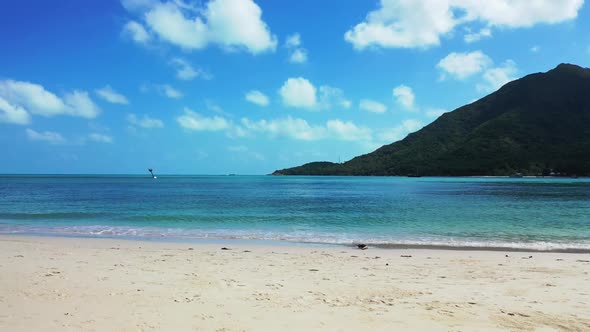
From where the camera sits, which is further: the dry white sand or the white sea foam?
the white sea foam

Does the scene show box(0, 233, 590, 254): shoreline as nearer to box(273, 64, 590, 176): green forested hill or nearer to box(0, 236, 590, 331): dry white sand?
box(0, 236, 590, 331): dry white sand

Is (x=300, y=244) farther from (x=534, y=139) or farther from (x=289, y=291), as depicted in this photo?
(x=534, y=139)

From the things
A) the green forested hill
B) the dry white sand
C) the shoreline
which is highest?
the green forested hill

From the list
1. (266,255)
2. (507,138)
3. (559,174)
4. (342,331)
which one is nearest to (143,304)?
(342,331)

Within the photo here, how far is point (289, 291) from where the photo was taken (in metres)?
9.16

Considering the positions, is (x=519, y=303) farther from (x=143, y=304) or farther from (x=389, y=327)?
(x=143, y=304)

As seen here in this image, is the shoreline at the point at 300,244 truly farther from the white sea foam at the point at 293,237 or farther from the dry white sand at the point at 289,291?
the dry white sand at the point at 289,291

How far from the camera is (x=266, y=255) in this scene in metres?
14.7

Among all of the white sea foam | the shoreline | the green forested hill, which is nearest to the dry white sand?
the shoreline

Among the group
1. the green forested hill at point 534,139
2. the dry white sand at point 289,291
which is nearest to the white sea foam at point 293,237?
the dry white sand at point 289,291

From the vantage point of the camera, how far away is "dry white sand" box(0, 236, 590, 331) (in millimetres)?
7020

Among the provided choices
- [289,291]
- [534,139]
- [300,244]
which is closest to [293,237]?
[300,244]

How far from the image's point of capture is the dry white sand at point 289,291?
276 inches

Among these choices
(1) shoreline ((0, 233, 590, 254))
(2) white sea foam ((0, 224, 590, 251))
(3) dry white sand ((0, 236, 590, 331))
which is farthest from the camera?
(2) white sea foam ((0, 224, 590, 251))
